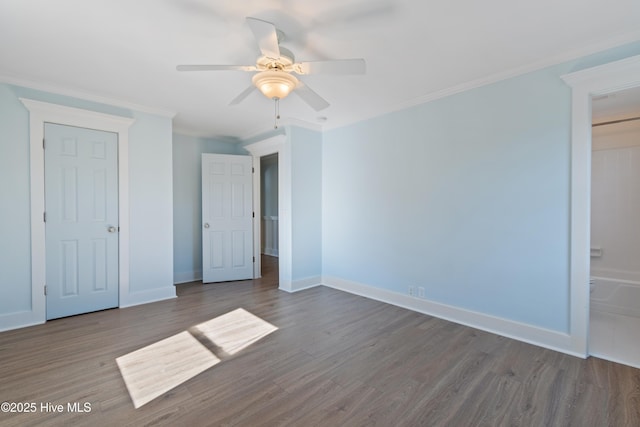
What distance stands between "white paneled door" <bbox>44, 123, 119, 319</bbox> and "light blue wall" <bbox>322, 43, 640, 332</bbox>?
310 centimetres

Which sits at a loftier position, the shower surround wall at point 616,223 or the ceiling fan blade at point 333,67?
the ceiling fan blade at point 333,67

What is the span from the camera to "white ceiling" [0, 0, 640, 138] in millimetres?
1842

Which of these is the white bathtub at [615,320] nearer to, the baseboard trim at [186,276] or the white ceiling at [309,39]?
the white ceiling at [309,39]

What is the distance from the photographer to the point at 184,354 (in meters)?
2.42

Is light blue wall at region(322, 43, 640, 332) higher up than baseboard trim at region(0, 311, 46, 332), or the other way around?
light blue wall at region(322, 43, 640, 332)

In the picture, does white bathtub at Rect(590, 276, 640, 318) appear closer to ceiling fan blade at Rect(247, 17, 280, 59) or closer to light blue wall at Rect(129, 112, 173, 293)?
ceiling fan blade at Rect(247, 17, 280, 59)

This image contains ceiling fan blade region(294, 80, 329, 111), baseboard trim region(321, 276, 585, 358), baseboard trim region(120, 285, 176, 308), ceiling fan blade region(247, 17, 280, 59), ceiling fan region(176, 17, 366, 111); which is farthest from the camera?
baseboard trim region(120, 285, 176, 308)

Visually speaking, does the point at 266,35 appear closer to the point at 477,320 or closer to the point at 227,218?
the point at 477,320

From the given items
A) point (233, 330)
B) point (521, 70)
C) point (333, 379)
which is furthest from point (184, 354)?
point (521, 70)

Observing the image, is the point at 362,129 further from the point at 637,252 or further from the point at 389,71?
Answer: the point at 637,252

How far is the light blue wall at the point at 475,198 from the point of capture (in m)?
2.49

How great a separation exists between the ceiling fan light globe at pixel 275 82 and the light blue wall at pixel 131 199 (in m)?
2.33

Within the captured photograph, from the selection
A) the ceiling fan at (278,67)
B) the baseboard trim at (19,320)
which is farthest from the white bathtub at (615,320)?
the baseboard trim at (19,320)

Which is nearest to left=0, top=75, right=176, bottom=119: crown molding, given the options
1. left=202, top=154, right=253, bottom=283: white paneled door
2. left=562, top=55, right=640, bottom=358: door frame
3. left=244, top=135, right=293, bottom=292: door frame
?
left=202, top=154, right=253, bottom=283: white paneled door
